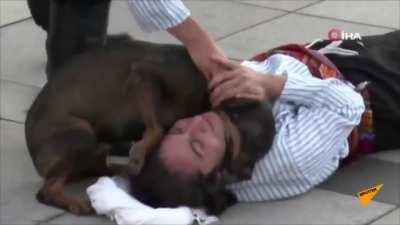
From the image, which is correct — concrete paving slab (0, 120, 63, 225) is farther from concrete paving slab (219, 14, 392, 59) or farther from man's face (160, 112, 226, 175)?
concrete paving slab (219, 14, 392, 59)

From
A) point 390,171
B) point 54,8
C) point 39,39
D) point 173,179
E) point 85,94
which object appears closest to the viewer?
point 173,179

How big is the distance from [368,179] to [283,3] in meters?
2.93

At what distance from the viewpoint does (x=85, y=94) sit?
5.02 m

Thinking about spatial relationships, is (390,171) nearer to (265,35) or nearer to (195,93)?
(195,93)

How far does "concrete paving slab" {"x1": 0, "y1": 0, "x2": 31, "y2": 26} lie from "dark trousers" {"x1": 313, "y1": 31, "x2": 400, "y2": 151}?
2747mm

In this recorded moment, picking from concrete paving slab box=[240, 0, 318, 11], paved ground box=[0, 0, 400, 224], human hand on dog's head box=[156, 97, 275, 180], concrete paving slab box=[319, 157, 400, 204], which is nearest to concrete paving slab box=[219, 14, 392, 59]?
paved ground box=[0, 0, 400, 224]

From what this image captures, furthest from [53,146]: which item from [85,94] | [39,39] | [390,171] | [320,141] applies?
[39,39]

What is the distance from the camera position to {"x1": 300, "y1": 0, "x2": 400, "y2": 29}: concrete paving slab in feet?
25.1

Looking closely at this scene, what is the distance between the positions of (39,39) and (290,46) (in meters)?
2.20

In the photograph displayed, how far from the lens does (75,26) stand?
5875 millimetres

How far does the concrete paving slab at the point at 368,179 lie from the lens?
205 inches

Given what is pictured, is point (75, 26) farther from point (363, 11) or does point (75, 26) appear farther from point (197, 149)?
point (363, 11)

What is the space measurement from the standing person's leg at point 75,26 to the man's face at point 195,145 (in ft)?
3.77

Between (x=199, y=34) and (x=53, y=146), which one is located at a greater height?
(x=199, y=34)
